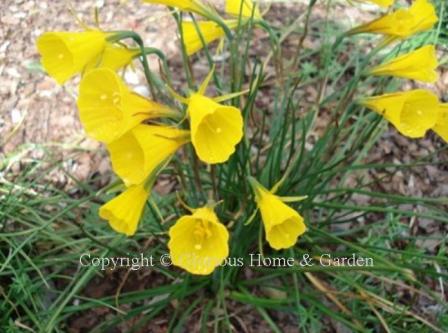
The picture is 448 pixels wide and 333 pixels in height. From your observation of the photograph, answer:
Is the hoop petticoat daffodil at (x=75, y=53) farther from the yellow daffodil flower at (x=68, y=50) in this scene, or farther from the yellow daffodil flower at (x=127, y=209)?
the yellow daffodil flower at (x=127, y=209)

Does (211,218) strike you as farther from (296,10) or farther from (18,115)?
(296,10)

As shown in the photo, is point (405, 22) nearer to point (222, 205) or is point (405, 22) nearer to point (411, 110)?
point (411, 110)

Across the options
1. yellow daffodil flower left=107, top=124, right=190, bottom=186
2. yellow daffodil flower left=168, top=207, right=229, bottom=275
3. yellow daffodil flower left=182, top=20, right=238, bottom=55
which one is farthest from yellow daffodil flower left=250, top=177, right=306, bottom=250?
yellow daffodil flower left=182, top=20, right=238, bottom=55

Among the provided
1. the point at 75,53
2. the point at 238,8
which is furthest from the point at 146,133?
the point at 238,8

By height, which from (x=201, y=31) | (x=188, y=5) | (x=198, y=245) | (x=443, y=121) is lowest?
(x=198, y=245)

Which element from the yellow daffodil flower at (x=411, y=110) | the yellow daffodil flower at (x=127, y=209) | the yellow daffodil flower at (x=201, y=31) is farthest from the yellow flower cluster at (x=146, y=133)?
the yellow daffodil flower at (x=411, y=110)

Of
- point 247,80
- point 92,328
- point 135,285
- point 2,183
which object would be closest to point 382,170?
point 247,80
